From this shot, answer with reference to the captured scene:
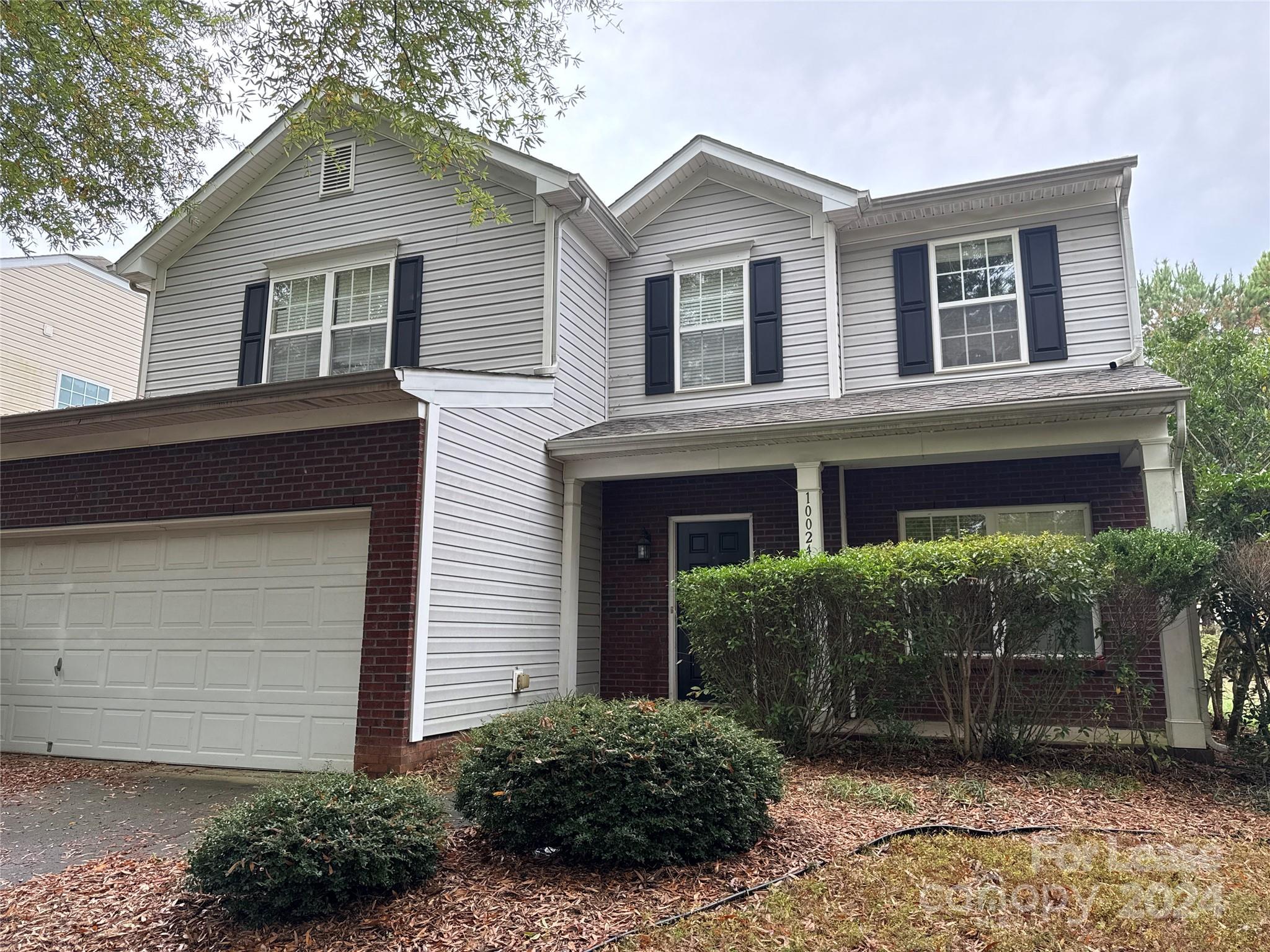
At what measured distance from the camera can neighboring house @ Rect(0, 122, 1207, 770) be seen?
7.16 meters

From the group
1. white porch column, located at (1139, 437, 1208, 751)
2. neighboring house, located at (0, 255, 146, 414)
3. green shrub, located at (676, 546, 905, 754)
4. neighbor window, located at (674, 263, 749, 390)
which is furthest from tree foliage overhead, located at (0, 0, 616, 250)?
neighboring house, located at (0, 255, 146, 414)

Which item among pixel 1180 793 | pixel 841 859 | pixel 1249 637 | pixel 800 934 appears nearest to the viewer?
pixel 800 934

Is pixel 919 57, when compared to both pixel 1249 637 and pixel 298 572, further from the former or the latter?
pixel 298 572

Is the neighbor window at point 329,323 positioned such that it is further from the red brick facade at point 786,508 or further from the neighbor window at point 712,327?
the neighbor window at point 712,327

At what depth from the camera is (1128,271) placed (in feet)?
29.3

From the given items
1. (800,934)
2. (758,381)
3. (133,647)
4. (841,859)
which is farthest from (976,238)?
(133,647)

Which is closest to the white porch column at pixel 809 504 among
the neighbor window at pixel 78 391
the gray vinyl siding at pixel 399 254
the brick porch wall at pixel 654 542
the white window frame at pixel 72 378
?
the brick porch wall at pixel 654 542

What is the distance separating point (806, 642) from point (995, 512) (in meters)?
3.16

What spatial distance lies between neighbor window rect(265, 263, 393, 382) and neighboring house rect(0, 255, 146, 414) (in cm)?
548

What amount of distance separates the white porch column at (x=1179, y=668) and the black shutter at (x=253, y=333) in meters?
10.0

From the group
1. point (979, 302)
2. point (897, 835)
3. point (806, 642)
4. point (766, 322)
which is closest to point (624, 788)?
point (897, 835)

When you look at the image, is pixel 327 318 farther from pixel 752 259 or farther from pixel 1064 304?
pixel 1064 304

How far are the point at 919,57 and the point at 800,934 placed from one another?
41.0ft

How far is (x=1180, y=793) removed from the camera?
5.84 metres
